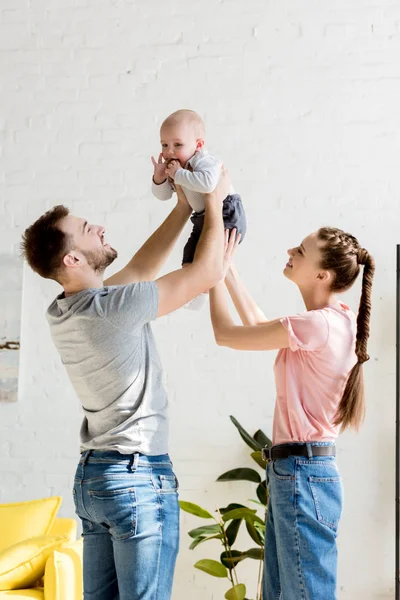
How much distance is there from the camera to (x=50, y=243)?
2.13 meters

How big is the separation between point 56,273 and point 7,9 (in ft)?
8.52

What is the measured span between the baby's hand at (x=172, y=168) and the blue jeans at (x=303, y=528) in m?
0.87

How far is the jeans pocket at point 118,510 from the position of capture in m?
1.91

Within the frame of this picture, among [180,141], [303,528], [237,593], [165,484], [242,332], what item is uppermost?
[180,141]

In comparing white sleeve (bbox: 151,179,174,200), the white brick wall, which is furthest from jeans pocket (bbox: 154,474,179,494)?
the white brick wall

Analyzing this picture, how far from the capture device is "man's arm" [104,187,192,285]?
233cm

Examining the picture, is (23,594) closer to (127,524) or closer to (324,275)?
(127,524)

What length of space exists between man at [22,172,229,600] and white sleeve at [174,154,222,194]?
1.7 inches

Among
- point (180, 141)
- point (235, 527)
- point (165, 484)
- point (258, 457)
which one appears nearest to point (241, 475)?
point (258, 457)

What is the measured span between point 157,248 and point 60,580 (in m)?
1.34

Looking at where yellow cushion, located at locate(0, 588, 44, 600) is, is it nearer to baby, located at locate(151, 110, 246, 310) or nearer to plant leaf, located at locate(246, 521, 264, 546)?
plant leaf, located at locate(246, 521, 264, 546)

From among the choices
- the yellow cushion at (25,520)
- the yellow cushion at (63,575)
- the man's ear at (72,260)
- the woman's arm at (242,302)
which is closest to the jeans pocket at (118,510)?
the man's ear at (72,260)

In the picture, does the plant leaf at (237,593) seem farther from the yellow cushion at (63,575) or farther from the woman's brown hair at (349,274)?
the woman's brown hair at (349,274)

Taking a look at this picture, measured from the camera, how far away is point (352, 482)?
12.5 feet
